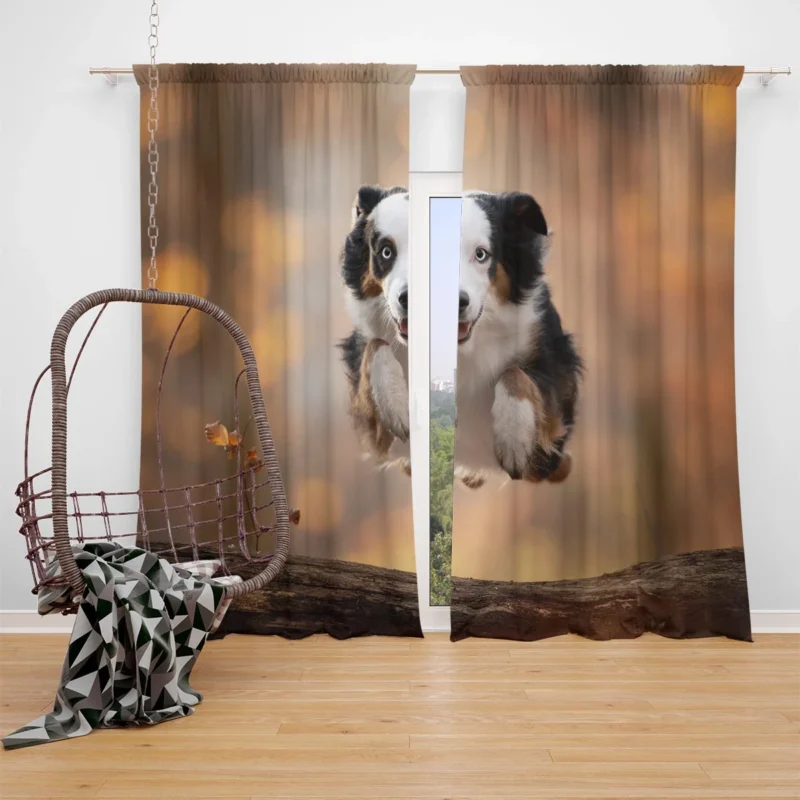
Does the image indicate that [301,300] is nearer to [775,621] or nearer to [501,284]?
[501,284]

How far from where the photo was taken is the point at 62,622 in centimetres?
314

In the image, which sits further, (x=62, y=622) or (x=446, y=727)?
(x=62, y=622)

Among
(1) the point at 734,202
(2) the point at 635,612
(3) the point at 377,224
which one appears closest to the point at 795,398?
(1) the point at 734,202

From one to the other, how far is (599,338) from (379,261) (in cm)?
93

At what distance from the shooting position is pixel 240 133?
3113 millimetres

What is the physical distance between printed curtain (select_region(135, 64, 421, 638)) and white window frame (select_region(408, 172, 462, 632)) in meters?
0.11

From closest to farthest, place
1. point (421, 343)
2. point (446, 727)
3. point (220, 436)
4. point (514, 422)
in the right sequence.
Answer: point (446, 727), point (220, 436), point (514, 422), point (421, 343)

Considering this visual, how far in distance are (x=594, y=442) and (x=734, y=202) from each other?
43.6 inches

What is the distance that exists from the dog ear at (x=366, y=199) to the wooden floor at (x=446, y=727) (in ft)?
5.56

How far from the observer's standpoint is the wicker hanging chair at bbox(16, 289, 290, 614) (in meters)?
2.19

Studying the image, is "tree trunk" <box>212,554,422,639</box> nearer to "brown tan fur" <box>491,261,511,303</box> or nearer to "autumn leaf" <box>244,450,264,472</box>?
"autumn leaf" <box>244,450,264,472</box>

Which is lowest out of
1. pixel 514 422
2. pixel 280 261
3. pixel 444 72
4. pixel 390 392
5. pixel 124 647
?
pixel 124 647

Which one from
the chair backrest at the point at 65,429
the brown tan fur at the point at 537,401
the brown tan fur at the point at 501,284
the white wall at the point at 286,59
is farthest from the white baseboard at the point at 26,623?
the brown tan fur at the point at 501,284

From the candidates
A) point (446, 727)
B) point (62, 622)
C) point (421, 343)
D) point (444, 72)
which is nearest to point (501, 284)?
point (421, 343)
